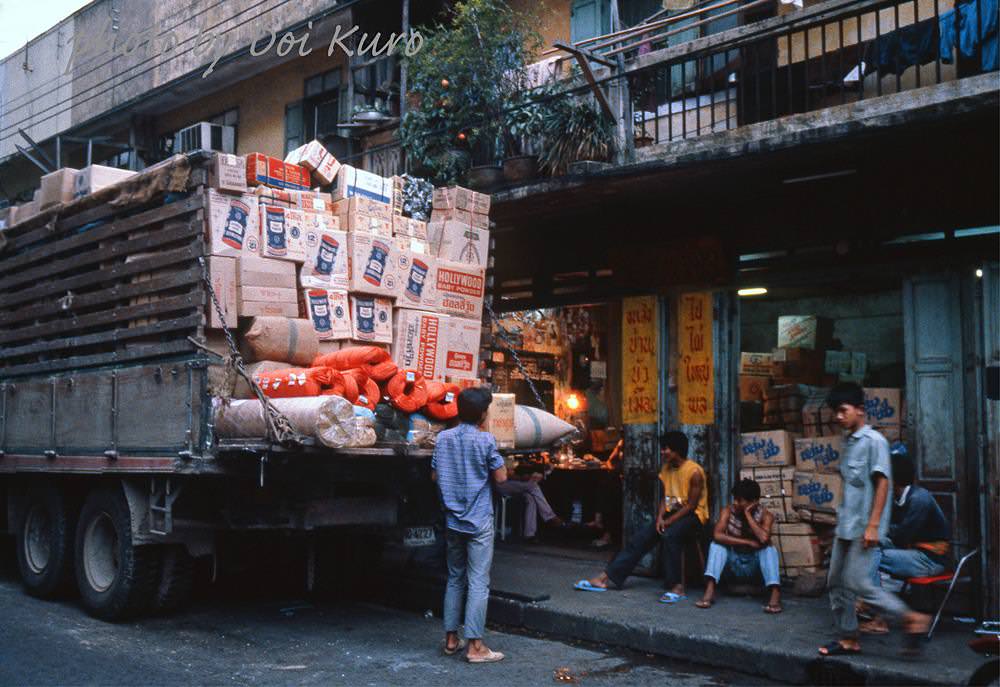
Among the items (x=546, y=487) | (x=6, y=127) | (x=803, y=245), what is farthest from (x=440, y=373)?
(x=6, y=127)

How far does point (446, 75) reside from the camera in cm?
1172

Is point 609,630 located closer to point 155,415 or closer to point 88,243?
point 155,415

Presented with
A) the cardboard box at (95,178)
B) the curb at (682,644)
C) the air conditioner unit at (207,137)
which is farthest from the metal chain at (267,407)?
the air conditioner unit at (207,137)

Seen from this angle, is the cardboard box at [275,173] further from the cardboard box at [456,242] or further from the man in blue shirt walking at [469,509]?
the man in blue shirt walking at [469,509]

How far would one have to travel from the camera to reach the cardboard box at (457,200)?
7.75 metres

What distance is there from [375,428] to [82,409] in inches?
111

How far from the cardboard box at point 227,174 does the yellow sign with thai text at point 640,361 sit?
4365mm

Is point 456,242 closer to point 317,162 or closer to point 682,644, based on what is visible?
point 317,162

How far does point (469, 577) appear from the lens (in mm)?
6055

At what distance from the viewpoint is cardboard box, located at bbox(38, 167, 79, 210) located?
27.1 ft

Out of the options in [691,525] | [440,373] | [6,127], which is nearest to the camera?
[440,373]

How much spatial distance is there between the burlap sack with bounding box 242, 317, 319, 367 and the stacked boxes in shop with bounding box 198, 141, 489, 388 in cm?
12

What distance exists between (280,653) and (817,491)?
15.6 ft

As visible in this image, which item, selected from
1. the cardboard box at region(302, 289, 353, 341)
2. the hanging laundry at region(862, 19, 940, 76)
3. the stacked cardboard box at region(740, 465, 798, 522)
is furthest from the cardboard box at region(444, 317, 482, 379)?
the hanging laundry at region(862, 19, 940, 76)
